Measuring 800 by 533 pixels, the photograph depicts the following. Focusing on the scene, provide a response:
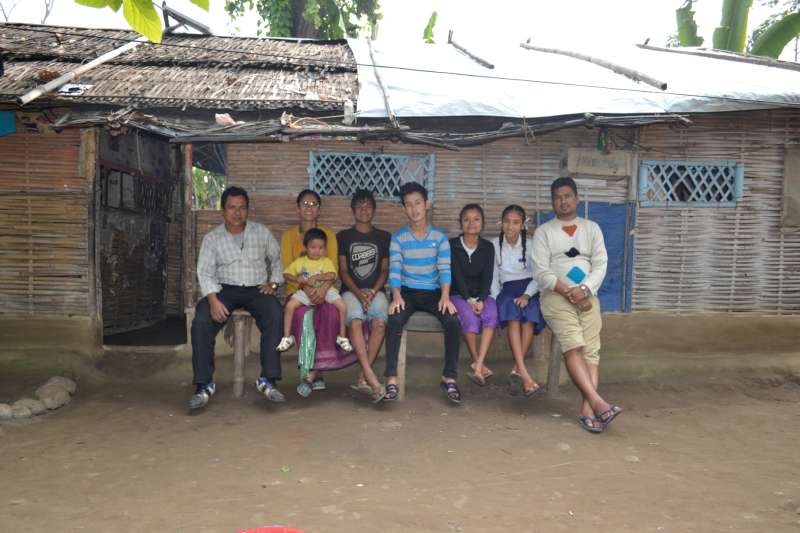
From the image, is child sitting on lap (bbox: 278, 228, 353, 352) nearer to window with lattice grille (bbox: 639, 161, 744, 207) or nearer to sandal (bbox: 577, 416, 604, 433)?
sandal (bbox: 577, 416, 604, 433)

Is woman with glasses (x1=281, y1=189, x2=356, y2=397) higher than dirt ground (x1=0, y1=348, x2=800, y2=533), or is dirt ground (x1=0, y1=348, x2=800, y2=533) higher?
woman with glasses (x1=281, y1=189, x2=356, y2=397)

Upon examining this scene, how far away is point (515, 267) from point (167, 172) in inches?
221

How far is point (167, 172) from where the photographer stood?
27.1 ft

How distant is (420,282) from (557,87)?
219 centimetres

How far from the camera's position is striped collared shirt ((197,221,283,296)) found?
16.3 ft

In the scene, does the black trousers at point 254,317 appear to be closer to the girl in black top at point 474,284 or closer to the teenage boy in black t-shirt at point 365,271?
the teenage boy in black t-shirt at point 365,271

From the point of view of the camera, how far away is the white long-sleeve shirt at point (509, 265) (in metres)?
5.09

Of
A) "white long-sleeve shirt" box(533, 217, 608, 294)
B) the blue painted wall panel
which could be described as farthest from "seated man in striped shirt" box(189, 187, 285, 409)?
the blue painted wall panel

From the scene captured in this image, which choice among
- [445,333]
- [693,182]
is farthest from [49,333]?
[693,182]

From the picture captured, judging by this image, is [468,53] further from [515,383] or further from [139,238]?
[139,238]

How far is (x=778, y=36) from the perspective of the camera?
9.10 metres

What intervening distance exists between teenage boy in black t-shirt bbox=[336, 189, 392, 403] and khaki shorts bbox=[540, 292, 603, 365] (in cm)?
141

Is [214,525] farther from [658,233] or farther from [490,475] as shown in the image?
[658,233]

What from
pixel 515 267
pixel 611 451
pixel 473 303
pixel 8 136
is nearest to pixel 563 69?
pixel 515 267
